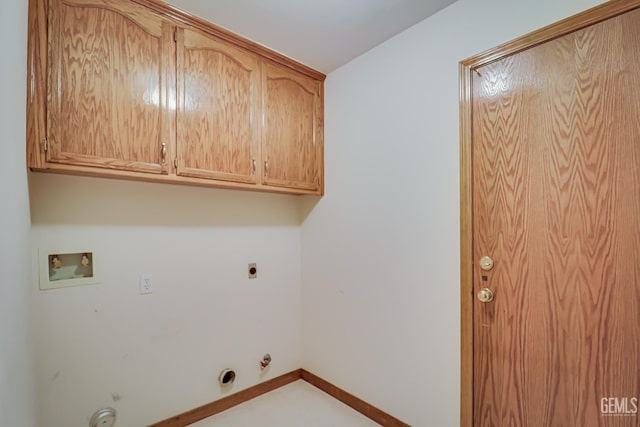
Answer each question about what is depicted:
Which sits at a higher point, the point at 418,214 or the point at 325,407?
the point at 418,214

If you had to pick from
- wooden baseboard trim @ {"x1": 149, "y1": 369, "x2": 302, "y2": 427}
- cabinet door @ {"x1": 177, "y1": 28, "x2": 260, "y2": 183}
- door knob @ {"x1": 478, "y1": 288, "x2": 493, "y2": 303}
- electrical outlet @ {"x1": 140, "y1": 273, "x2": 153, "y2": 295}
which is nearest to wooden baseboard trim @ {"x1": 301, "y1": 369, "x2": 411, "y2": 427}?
wooden baseboard trim @ {"x1": 149, "y1": 369, "x2": 302, "y2": 427}

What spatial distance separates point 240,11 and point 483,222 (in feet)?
5.66

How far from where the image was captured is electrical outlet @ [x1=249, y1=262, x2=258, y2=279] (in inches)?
Answer: 89.0

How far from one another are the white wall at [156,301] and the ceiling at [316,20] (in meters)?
1.06

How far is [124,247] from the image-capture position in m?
1.72

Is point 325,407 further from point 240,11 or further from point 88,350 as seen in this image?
point 240,11

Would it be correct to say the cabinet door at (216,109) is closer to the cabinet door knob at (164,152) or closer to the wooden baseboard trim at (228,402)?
the cabinet door knob at (164,152)

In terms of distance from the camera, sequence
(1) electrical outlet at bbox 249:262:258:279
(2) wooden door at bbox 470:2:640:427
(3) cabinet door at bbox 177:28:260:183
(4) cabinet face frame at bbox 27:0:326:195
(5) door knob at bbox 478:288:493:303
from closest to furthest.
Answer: (2) wooden door at bbox 470:2:640:427
(4) cabinet face frame at bbox 27:0:326:195
(5) door knob at bbox 478:288:493:303
(3) cabinet door at bbox 177:28:260:183
(1) electrical outlet at bbox 249:262:258:279

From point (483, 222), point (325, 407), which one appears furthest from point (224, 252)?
point (483, 222)

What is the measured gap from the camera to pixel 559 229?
1257 millimetres

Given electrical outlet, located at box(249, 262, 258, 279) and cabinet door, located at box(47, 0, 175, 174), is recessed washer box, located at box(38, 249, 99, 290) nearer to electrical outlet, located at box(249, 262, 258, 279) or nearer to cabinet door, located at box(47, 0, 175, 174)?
cabinet door, located at box(47, 0, 175, 174)

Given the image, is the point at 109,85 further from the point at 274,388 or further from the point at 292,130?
the point at 274,388

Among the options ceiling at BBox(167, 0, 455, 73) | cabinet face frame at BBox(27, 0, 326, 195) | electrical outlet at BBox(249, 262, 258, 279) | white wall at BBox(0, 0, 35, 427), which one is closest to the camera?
white wall at BBox(0, 0, 35, 427)

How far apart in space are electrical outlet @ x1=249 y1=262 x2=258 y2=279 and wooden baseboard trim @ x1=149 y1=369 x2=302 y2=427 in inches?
32.5
